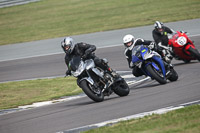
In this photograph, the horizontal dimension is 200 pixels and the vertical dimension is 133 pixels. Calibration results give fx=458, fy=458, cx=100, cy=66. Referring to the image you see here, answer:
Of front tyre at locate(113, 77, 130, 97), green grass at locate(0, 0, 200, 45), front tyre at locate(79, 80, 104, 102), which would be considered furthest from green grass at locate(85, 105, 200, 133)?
green grass at locate(0, 0, 200, 45)

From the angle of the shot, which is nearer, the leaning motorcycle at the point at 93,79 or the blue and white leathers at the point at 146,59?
the leaning motorcycle at the point at 93,79

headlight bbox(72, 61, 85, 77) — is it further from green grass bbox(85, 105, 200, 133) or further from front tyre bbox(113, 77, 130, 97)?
green grass bbox(85, 105, 200, 133)

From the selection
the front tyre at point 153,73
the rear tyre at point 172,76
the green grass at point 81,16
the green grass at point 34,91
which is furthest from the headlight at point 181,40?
the green grass at point 81,16

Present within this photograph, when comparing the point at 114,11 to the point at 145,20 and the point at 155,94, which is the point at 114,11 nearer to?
the point at 145,20

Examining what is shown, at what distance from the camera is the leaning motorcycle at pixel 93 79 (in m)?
9.73

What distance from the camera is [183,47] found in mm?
14133

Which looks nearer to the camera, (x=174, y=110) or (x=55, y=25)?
(x=174, y=110)

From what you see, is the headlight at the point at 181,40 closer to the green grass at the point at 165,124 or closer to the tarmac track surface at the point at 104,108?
the tarmac track surface at the point at 104,108

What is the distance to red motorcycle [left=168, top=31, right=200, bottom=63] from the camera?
1388 cm

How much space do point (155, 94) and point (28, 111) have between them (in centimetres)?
299

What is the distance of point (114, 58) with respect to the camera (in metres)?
17.6

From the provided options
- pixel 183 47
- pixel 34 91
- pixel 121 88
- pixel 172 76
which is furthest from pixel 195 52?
pixel 34 91

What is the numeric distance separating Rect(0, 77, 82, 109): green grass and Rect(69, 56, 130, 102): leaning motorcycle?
241 cm

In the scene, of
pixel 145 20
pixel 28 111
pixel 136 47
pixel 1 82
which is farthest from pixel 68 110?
pixel 145 20
